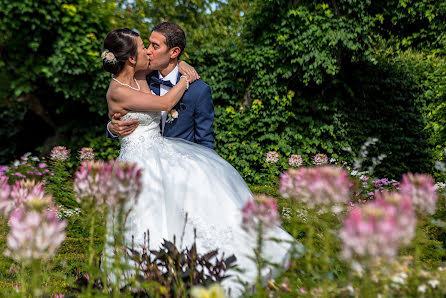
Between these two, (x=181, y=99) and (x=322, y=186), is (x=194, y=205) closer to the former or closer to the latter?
(x=181, y=99)

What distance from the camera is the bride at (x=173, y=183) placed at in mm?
2637

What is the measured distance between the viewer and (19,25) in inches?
A: 311

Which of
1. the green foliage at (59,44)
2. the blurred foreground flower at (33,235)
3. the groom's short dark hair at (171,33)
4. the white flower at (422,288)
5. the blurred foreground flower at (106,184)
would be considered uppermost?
the green foliage at (59,44)

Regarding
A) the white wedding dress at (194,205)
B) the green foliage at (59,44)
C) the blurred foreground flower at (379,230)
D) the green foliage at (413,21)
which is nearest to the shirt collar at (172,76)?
the white wedding dress at (194,205)

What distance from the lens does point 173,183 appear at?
2840 millimetres

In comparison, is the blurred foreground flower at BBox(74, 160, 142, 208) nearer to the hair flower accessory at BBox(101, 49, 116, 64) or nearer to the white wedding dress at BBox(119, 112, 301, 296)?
the white wedding dress at BBox(119, 112, 301, 296)

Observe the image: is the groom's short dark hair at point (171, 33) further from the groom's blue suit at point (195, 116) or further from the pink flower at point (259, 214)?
the pink flower at point (259, 214)

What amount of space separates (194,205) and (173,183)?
223mm

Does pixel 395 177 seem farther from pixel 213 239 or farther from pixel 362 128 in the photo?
pixel 213 239

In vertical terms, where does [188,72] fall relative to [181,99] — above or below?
above

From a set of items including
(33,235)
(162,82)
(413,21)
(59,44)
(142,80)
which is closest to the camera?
(33,235)

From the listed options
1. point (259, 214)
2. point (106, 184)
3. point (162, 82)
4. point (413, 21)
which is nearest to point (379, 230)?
point (259, 214)

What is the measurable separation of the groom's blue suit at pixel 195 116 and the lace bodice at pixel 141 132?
0.40 metres

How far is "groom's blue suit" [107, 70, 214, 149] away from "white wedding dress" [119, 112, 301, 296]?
22.1 inches
